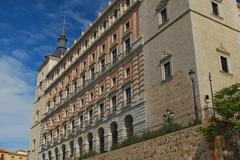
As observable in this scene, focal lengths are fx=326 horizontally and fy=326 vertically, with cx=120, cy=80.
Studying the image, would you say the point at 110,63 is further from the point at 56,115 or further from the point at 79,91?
the point at 56,115

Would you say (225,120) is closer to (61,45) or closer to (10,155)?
(61,45)

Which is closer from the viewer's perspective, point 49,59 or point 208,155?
point 208,155

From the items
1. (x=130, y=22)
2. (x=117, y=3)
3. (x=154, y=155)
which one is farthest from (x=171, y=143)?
(x=117, y=3)

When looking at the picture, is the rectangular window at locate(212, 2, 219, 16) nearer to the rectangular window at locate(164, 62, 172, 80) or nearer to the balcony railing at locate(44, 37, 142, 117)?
the rectangular window at locate(164, 62, 172, 80)

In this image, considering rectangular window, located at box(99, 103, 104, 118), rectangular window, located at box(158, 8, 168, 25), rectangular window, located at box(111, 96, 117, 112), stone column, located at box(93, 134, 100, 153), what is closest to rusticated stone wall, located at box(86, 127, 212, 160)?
rectangular window, located at box(111, 96, 117, 112)

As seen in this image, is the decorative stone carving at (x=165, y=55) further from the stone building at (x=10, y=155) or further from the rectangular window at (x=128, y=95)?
the stone building at (x=10, y=155)

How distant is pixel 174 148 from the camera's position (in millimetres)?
20578

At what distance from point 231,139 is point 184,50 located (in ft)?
37.2

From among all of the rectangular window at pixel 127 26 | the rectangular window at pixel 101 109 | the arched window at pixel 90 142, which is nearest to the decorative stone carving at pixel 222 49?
the rectangular window at pixel 127 26

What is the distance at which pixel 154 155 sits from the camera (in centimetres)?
2217

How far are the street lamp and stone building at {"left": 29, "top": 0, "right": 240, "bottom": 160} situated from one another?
1.46 feet

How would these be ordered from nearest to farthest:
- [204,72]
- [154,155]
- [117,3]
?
[154,155]
[204,72]
[117,3]

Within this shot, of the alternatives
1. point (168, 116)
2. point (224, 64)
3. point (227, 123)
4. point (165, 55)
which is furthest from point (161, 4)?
point (227, 123)

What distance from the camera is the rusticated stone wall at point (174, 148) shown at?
1890cm
